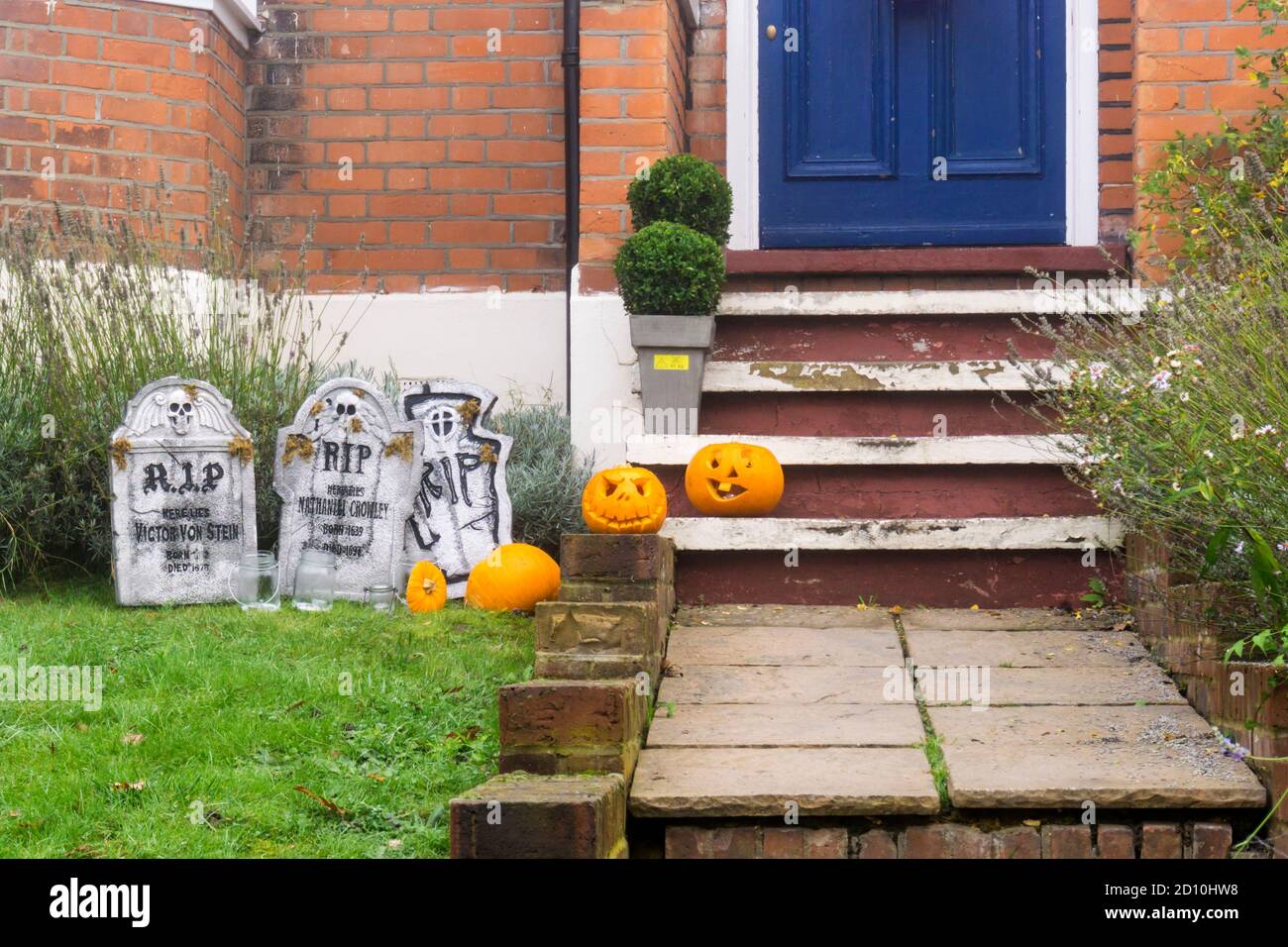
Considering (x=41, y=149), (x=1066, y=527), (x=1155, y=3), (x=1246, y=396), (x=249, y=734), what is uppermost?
(x=1155, y=3)

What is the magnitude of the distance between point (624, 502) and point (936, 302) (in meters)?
1.77

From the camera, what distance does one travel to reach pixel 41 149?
6.08 meters

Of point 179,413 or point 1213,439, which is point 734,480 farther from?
point 179,413

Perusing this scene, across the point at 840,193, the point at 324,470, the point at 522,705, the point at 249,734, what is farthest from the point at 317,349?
the point at 522,705

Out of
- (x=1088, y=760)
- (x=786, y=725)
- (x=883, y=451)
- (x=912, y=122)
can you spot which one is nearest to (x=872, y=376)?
(x=883, y=451)

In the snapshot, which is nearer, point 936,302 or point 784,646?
point 784,646

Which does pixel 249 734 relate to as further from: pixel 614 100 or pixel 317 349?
pixel 317 349

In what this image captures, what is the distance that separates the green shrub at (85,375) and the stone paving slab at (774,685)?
2.17m

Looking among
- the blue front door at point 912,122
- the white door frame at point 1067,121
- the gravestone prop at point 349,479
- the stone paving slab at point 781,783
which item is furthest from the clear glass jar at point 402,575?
the blue front door at point 912,122

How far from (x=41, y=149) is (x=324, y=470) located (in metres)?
2.30

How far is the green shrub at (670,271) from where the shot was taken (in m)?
5.08

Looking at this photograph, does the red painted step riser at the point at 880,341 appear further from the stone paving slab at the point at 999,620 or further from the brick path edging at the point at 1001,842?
the brick path edging at the point at 1001,842

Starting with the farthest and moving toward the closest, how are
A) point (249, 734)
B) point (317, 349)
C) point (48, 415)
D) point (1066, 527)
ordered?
point (317, 349) → point (48, 415) → point (1066, 527) → point (249, 734)

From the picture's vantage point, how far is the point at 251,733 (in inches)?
133
